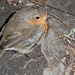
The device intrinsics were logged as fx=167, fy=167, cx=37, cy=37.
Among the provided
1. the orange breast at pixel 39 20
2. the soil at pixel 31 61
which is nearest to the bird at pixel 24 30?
the orange breast at pixel 39 20

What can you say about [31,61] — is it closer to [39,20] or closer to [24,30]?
[24,30]

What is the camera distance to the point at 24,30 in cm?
330

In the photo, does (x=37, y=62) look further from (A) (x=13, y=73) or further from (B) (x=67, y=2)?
(B) (x=67, y=2)

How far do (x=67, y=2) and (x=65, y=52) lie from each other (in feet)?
5.09

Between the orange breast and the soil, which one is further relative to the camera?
the soil

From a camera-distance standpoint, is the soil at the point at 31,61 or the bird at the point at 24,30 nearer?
the bird at the point at 24,30

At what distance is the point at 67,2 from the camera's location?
4.76 meters

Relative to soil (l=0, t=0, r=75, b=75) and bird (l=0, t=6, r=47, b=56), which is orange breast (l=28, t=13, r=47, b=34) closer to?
bird (l=0, t=6, r=47, b=56)

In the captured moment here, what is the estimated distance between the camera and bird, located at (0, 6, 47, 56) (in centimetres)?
319

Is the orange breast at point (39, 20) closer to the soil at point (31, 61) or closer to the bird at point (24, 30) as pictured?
the bird at point (24, 30)

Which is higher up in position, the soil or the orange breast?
the orange breast

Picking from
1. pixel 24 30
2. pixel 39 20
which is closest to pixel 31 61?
pixel 24 30

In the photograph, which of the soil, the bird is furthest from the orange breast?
the soil

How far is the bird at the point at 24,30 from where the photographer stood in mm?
3186
